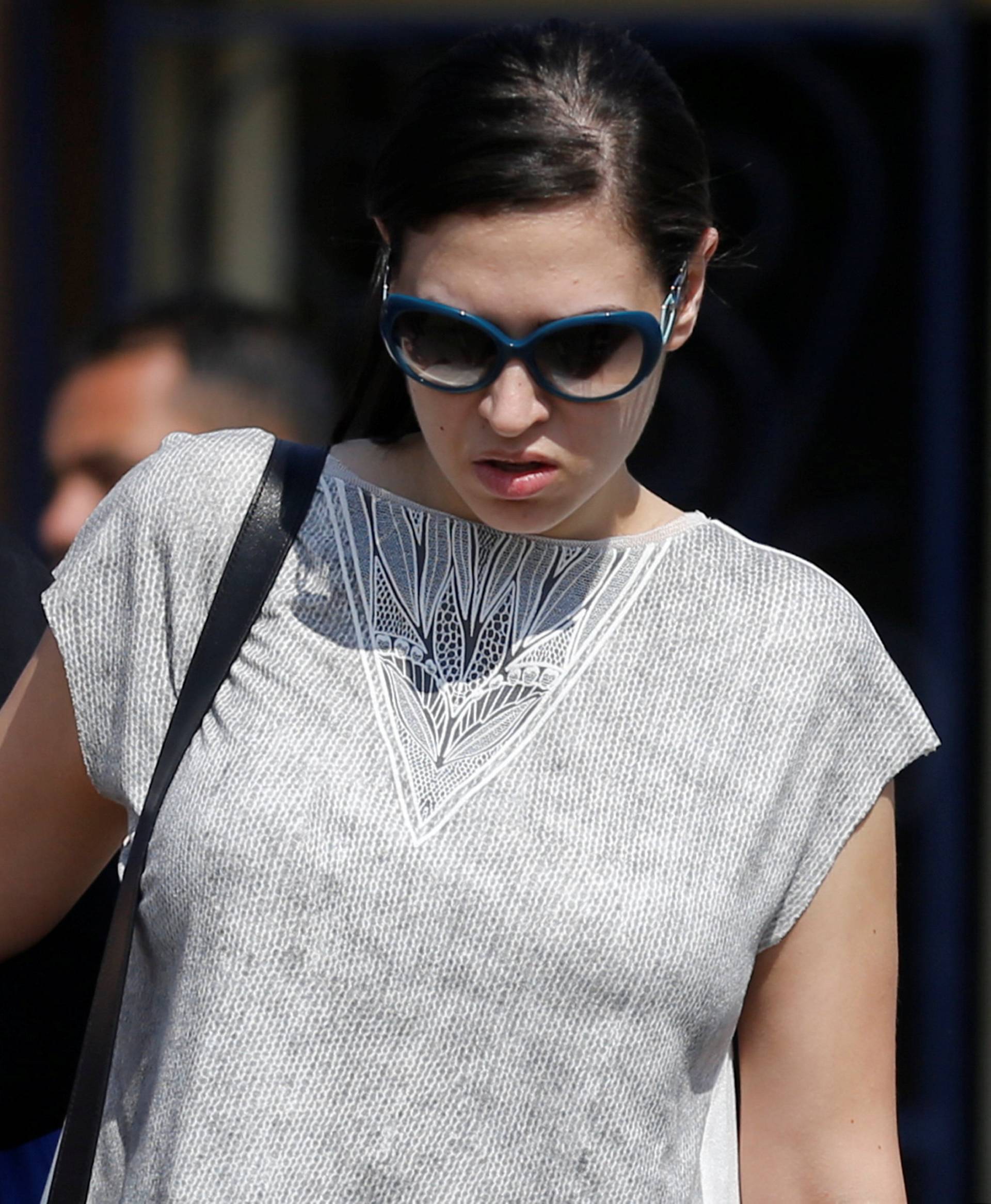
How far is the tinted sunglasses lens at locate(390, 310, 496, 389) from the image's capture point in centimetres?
152

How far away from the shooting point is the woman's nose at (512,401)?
59.7 inches

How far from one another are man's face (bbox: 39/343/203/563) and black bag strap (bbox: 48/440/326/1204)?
1350 mm

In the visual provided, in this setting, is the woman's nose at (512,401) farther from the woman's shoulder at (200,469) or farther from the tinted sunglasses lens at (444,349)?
the woman's shoulder at (200,469)

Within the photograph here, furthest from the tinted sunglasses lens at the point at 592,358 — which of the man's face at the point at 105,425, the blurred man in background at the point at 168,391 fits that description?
the man's face at the point at 105,425

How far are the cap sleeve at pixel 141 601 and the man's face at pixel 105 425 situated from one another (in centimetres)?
128

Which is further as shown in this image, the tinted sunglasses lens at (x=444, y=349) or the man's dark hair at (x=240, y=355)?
the man's dark hair at (x=240, y=355)

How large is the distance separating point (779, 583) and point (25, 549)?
0.78 m

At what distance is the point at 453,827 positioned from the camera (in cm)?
149

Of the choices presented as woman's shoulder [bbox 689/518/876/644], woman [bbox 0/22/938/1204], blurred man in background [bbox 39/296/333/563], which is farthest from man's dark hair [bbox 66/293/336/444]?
woman's shoulder [bbox 689/518/876/644]

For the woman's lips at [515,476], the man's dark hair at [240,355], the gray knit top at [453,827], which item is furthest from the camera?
the man's dark hair at [240,355]

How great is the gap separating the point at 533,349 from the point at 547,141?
0.62 ft

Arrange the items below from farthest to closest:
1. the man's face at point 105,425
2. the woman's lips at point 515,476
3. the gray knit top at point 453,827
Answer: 1. the man's face at point 105,425
2. the woman's lips at point 515,476
3. the gray knit top at point 453,827

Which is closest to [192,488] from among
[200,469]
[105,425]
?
[200,469]

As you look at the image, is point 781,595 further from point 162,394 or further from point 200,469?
point 162,394
